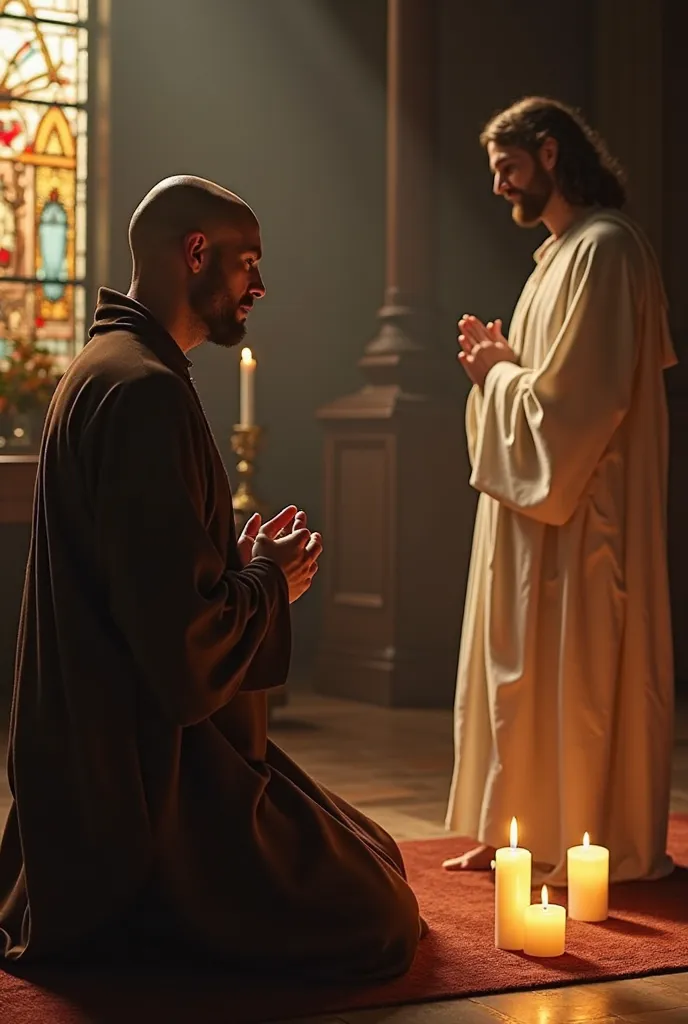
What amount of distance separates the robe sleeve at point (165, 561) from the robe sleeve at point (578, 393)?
1.30 meters

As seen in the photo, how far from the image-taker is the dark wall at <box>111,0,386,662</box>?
830cm

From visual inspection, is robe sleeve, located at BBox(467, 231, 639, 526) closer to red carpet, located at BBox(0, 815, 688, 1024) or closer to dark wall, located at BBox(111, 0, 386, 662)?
red carpet, located at BBox(0, 815, 688, 1024)

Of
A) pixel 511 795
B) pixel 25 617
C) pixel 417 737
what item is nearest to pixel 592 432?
pixel 511 795

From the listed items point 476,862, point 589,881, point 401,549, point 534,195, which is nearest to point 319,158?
point 401,549

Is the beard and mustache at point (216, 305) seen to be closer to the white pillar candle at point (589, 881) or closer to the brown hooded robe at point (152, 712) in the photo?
the brown hooded robe at point (152, 712)

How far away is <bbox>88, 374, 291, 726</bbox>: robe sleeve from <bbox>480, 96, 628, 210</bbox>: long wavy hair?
1.61 metres

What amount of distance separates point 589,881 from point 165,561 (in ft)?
4.30

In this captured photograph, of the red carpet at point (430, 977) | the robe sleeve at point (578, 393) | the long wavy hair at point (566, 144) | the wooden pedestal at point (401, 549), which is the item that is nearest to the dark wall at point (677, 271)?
the wooden pedestal at point (401, 549)

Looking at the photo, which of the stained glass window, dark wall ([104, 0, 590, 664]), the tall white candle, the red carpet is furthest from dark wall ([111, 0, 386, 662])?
the red carpet

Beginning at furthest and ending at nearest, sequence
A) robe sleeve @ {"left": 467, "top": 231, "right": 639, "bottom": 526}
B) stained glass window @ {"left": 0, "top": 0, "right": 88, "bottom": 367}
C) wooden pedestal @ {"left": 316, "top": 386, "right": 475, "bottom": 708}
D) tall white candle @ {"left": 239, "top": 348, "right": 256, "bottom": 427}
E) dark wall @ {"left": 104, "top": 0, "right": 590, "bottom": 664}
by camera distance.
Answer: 1. dark wall @ {"left": 104, "top": 0, "right": 590, "bottom": 664}
2. stained glass window @ {"left": 0, "top": 0, "right": 88, "bottom": 367}
3. wooden pedestal @ {"left": 316, "top": 386, "right": 475, "bottom": 708}
4. tall white candle @ {"left": 239, "top": 348, "right": 256, "bottom": 427}
5. robe sleeve @ {"left": 467, "top": 231, "right": 639, "bottom": 526}

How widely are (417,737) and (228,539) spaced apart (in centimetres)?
332

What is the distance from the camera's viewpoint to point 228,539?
3.17 meters

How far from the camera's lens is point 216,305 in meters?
3.13

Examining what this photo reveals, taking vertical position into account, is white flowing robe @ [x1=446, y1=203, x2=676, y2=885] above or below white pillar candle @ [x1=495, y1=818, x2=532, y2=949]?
above
